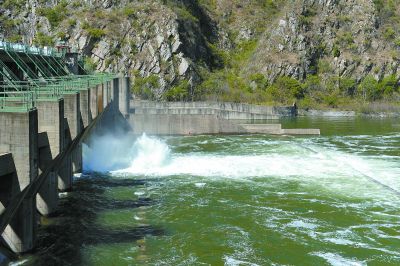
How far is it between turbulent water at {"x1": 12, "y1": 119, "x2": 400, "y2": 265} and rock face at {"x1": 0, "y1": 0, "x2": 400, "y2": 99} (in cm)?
5701

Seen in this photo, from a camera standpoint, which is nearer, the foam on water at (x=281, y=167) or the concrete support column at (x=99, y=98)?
the foam on water at (x=281, y=167)

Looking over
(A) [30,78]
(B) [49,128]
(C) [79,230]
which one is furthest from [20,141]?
(A) [30,78]

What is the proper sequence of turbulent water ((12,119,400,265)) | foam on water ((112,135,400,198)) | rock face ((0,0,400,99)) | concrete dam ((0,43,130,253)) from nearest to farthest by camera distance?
concrete dam ((0,43,130,253)), turbulent water ((12,119,400,265)), foam on water ((112,135,400,198)), rock face ((0,0,400,99))

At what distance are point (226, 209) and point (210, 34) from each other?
335 feet

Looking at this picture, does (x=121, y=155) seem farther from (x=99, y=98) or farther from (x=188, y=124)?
(x=188, y=124)

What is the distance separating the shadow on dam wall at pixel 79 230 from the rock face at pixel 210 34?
241ft

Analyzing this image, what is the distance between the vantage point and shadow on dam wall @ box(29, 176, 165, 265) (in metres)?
21.4

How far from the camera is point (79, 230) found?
2500cm

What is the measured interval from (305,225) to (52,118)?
1412cm

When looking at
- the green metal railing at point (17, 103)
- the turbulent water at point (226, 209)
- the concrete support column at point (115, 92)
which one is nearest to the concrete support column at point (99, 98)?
the turbulent water at point (226, 209)

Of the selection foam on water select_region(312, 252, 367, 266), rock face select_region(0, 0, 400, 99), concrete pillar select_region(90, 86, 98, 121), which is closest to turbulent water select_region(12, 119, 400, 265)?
foam on water select_region(312, 252, 367, 266)

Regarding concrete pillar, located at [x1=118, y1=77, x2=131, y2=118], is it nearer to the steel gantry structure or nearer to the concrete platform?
the steel gantry structure

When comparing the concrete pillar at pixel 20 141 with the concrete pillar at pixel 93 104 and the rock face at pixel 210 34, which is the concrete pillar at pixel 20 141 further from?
the rock face at pixel 210 34

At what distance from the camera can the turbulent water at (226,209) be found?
73.9 ft
